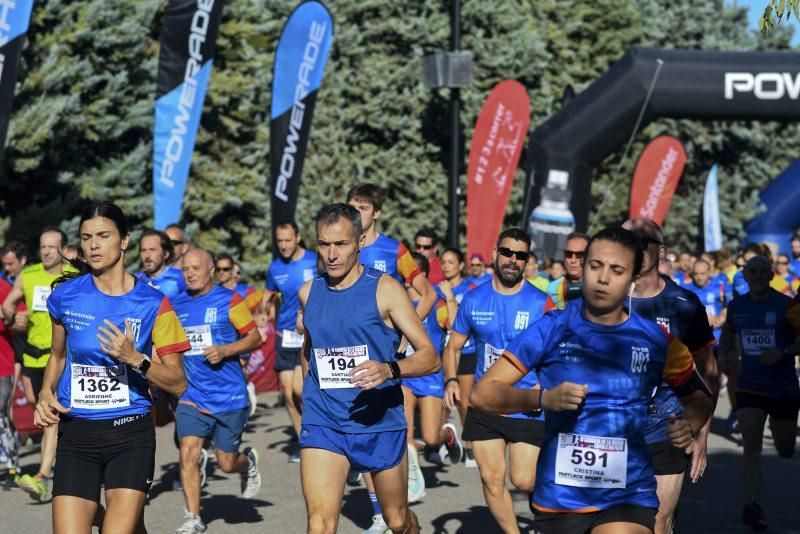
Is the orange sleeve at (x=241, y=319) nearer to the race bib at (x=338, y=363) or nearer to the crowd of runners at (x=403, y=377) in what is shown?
the crowd of runners at (x=403, y=377)

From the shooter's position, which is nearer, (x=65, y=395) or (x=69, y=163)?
(x=65, y=395)

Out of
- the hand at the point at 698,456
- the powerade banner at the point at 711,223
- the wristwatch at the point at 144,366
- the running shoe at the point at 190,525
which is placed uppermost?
the wristwatch at the point at 144,366

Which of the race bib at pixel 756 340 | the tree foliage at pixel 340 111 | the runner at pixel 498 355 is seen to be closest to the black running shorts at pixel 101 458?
the runner at pixel 498 355

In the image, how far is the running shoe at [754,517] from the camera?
9133 mm

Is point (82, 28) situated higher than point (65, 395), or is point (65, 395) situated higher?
point (82, 28)

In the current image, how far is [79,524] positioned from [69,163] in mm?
16374

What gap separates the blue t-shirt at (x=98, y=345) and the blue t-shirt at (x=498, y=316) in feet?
9.40

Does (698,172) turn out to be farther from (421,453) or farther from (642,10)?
(421,453)

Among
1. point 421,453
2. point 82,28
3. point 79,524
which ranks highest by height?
point 82,28

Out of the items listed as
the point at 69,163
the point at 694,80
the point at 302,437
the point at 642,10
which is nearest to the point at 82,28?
the point at 69,163

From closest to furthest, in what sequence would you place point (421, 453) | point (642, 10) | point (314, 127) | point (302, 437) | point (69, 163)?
1. point (302, 437)
2. point (421, 453)
3. point (69, 163)
4. point (314, 127)
5. point (642, 10)

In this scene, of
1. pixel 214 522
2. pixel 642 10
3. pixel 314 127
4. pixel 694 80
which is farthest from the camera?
pixel 642 10

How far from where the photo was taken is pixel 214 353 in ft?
30.0

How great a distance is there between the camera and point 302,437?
6.68m
